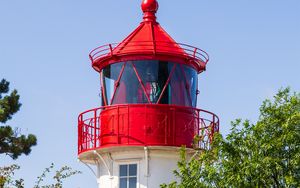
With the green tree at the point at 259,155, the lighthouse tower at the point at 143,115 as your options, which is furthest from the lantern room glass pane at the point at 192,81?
the green tree at the point at 259,155

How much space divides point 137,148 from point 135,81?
2391 millimetres

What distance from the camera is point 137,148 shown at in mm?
33281

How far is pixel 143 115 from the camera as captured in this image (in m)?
33.3

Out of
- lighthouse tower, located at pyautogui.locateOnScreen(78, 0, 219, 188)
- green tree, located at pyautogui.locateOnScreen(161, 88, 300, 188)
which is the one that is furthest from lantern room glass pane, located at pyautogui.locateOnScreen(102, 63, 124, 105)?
green tree, located at pyautogui.locateOnScreen(161, 88, 300, 188)

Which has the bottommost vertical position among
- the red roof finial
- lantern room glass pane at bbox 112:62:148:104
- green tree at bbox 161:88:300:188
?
green tree at bbox 161:88:300:188

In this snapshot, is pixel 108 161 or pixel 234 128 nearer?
pixel 234 128

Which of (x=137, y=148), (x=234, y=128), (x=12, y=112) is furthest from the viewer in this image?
(x=12, y=112)

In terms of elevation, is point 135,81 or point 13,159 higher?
point 135,81

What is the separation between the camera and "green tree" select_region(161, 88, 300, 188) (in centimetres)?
2625

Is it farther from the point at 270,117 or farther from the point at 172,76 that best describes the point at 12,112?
the point at 270,117

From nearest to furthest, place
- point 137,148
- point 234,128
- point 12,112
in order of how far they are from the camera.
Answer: point 234,128 → point 137,148 → point 12,112

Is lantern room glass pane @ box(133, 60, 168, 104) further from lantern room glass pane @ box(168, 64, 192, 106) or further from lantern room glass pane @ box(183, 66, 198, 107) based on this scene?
lantern room glass pane @ box(183, 66, 198, 107)

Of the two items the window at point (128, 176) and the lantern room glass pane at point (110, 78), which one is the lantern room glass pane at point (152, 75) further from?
the window at point (128, 176)

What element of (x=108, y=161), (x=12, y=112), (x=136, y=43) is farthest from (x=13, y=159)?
(x=136, y=43)
